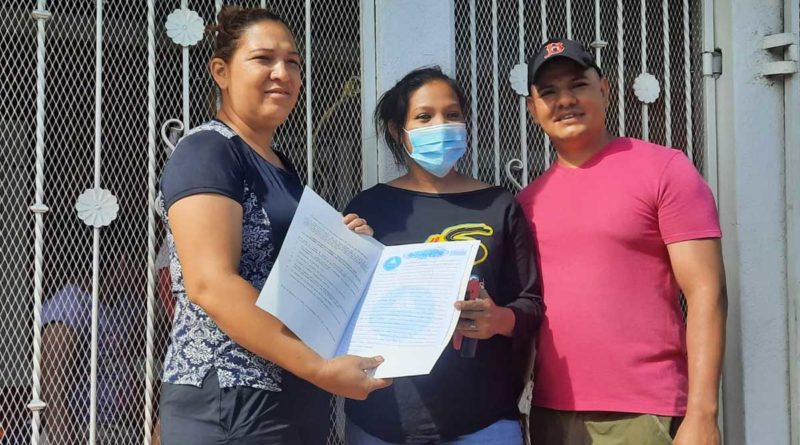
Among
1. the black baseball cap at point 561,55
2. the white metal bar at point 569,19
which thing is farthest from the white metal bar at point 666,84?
the black baseball cap at point 561,55

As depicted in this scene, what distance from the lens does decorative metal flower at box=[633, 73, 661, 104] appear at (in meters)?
3.37

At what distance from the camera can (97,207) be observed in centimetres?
249

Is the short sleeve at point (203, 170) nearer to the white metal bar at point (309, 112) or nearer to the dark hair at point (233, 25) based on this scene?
the dark hair at point (233, 25)

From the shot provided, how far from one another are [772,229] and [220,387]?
2549 millimetres

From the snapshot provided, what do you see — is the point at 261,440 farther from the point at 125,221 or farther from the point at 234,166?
the point at 125,221

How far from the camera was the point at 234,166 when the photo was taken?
182 cm

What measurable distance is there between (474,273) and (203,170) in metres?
0.82

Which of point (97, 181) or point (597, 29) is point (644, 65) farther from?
point (97, 181)

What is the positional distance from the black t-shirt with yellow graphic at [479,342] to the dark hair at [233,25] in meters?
0.62

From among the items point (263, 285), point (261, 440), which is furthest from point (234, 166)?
point (261, 440)

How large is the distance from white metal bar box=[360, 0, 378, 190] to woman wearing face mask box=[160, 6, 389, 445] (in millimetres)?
846

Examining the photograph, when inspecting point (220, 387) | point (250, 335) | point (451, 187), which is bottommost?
point (220, 387)

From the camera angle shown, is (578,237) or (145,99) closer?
(578,237)

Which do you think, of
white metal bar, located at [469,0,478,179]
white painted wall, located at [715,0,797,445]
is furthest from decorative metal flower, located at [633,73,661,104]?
white metal bar, located at [469,0,478,179]
